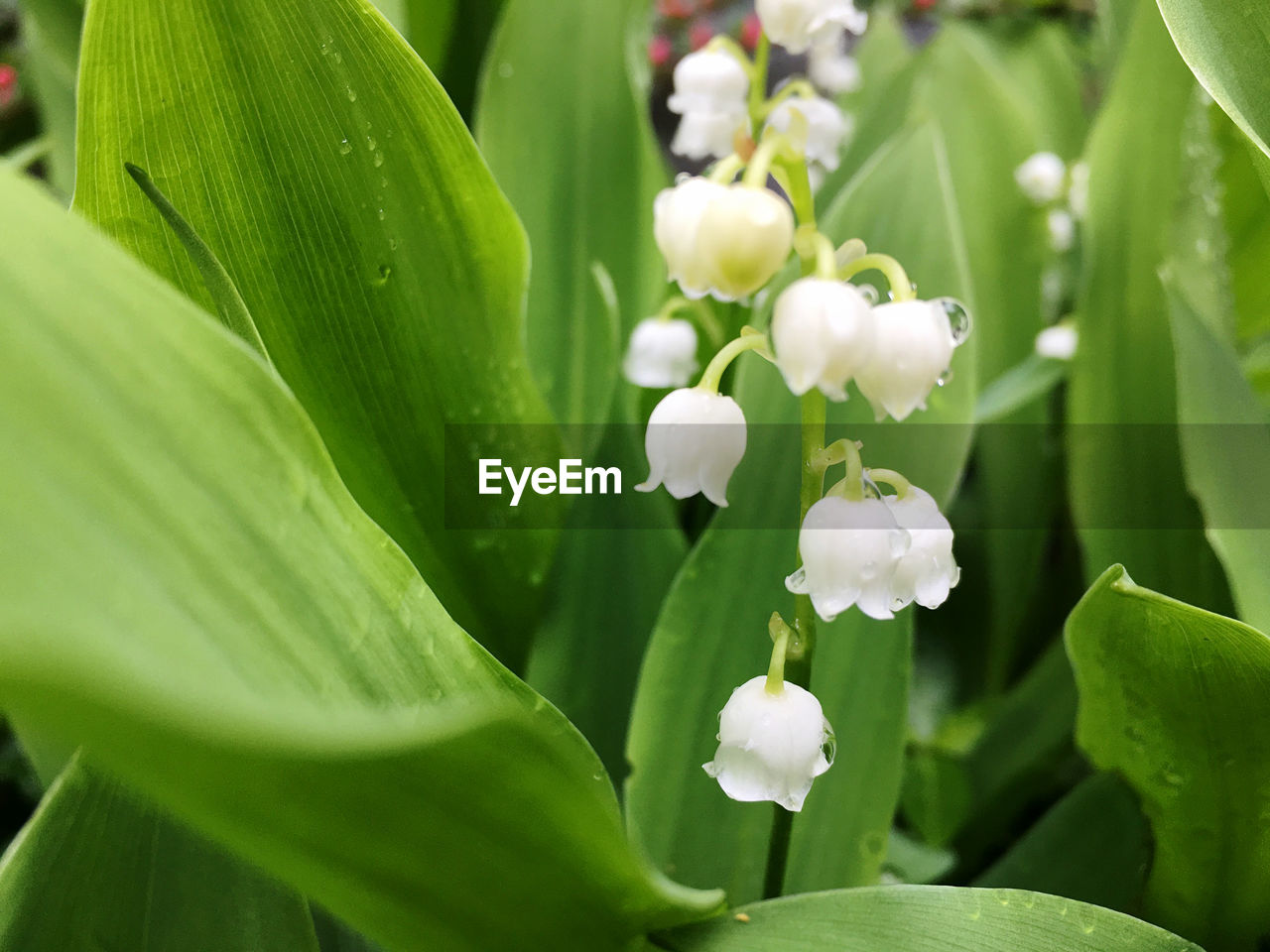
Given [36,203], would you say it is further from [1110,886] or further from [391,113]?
[1110,886]

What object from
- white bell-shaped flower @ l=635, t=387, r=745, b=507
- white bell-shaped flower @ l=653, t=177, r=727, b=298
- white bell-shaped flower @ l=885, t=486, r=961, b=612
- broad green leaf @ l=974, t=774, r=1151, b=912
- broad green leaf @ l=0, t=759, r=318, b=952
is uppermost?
white bell-shaped flower @ l=653, t=177, r=727, b=298

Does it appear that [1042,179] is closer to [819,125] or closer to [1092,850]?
[819,125]

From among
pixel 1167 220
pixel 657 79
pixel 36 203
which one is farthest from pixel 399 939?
pixel 657 79

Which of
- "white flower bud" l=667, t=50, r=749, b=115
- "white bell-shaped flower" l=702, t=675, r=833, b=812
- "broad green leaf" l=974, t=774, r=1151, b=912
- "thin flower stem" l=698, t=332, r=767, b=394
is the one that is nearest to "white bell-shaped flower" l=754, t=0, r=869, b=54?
"white flower bud" l=667, t=50, r=749, b=115

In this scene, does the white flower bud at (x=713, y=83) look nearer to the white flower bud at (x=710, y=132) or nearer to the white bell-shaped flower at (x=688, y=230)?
the white flower bud at (x=710, y=132)

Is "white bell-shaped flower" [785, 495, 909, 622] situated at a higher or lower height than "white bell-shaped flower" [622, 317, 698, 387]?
higher

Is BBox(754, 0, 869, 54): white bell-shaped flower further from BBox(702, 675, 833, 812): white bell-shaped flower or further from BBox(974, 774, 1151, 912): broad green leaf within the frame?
BBox(974, 774, 1151, 912): broad green leaf

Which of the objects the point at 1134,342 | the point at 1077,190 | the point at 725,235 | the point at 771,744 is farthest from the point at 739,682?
the point at 1077,190

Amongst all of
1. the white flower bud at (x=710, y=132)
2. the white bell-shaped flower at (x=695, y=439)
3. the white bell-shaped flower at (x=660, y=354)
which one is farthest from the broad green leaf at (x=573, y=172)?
the white bell-shaped flower at (x=695, y=439)
